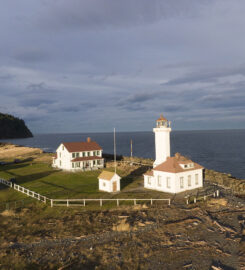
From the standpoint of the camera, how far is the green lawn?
109ft

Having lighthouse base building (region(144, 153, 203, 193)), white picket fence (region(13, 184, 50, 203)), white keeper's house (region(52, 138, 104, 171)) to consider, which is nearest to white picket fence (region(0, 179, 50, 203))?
white picket fence (region(13, 184, 50, 203))

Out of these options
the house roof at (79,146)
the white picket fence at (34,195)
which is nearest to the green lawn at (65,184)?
the white picket fence at (34,195)

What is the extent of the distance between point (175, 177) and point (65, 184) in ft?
58.7

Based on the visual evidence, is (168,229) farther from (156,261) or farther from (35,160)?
(35,160)

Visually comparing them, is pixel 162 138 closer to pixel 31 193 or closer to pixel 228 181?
pixel 228 181

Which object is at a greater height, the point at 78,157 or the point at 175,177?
the point at 78,157

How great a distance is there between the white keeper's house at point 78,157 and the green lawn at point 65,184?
2543 millimetres

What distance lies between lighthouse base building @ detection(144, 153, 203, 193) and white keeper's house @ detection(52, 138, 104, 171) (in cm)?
2045

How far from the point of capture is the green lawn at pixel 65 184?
3328 centimetres

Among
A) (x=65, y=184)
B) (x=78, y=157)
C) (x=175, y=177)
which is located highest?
(x=78, y=157)

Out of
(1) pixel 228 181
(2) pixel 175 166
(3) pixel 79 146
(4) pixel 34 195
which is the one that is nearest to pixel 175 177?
(2) pixel 175 166

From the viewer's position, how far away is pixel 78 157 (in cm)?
5397

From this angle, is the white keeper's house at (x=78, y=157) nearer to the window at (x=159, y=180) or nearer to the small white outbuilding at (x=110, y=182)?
the small white outbuilding at (x=110, y=182)

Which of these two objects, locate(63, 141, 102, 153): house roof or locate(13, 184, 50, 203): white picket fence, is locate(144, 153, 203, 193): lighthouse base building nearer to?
locate(13, 184, 50, 203): white picket fence
